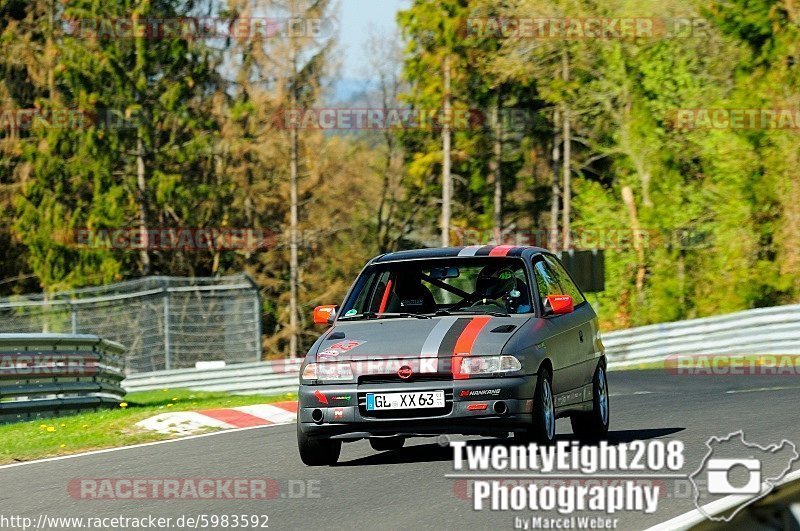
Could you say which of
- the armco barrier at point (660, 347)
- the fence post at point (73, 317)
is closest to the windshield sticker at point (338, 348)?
the armco barrier at point (660, 347)

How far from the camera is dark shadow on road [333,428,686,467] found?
10.7m

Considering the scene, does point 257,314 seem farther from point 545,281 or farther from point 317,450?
point 317,450

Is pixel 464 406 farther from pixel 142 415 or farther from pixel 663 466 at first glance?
pixel 142 415

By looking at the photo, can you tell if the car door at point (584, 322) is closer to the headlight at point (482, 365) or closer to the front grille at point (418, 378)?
the headlight at point (482, 365)

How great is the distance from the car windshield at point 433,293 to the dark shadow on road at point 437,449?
1.04 metres

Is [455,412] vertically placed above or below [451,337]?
below

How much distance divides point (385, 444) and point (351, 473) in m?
1.68

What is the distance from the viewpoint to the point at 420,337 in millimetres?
10172

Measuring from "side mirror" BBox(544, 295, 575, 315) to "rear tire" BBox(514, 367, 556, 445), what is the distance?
1.91 ft

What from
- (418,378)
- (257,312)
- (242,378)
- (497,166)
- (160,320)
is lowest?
(242,378)

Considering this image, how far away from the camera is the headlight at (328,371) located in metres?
10.1

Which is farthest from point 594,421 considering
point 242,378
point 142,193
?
point 142,193

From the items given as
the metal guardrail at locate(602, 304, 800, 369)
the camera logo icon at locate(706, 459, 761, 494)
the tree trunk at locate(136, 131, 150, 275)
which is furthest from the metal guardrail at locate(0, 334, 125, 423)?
the tree trunk at locate(136, 131, 150, 275)

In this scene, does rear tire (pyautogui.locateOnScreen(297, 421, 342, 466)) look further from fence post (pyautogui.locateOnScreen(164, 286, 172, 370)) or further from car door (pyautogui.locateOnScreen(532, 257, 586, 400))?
fence post (pyautogui.locateOnScreen(164, 286, 172, 370))
